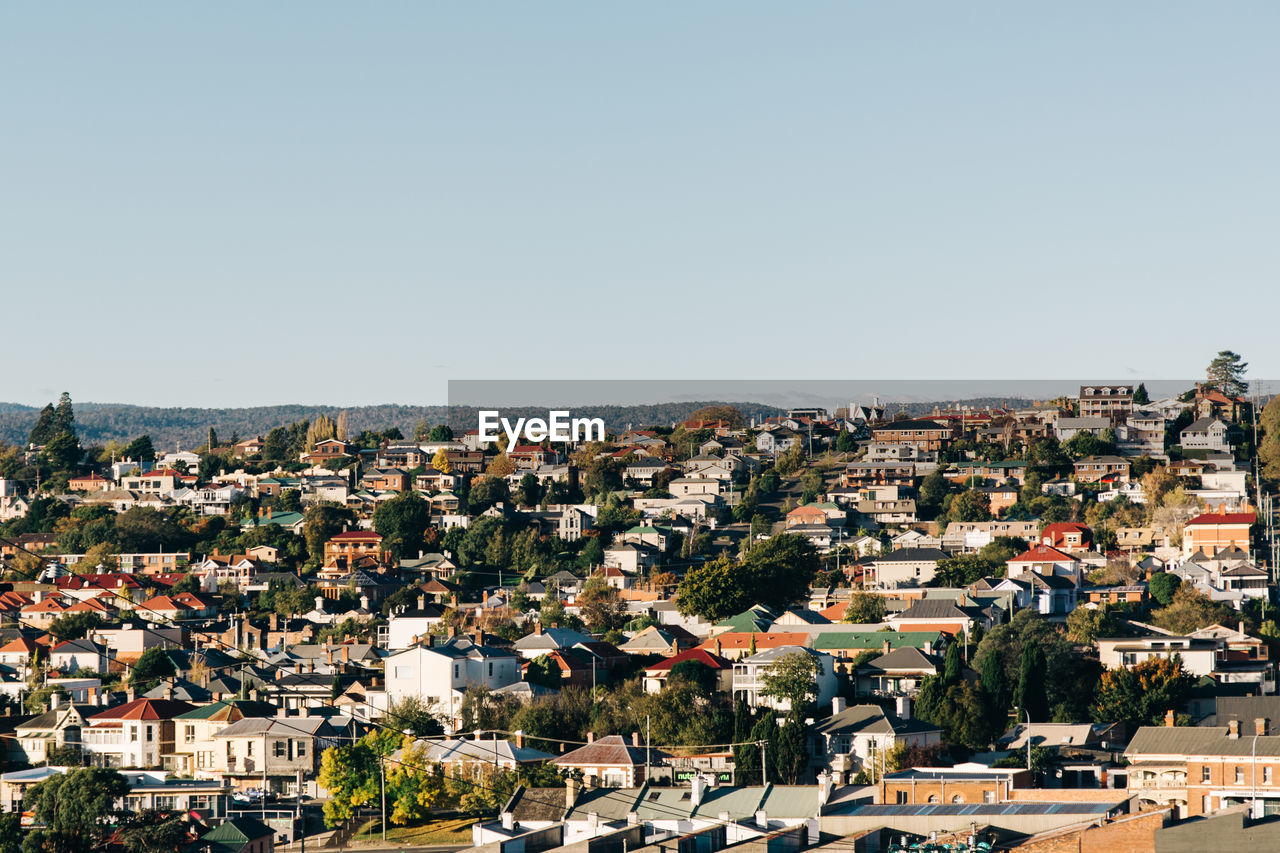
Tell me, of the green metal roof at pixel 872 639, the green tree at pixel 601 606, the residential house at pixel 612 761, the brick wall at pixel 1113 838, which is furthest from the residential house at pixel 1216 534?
the brick wall at pixel 1113 838

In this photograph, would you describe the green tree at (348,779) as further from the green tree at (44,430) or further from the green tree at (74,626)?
the green tree at (44,430)

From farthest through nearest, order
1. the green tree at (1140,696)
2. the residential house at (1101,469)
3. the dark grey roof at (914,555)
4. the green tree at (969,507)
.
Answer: the residential house at (1101,469)
the green tree at (969,507)
the dark grey roof at (914,555)
the green tree at (1140,696)

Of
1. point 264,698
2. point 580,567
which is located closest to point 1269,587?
point 580,567

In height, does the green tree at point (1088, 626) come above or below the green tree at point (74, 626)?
above

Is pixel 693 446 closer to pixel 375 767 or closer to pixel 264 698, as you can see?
pixel 264 698

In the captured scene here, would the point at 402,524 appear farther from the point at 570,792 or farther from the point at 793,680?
the point at 570,792

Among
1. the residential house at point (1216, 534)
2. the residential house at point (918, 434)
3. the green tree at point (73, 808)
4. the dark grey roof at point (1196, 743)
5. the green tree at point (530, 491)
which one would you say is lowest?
the green tree at point (73, 808)

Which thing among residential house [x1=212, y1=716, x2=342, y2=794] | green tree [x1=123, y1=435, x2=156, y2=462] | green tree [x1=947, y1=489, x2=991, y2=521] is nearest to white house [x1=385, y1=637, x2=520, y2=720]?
residential house [x1=212, y1=716, x2=342, y2=794]
